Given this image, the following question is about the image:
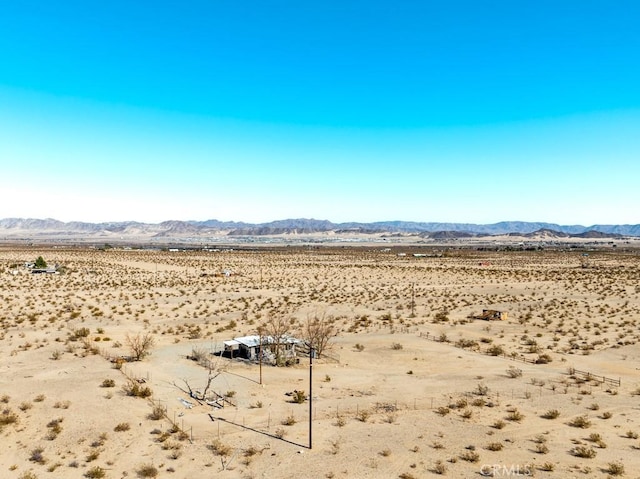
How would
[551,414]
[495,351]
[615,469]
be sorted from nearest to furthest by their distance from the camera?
[615,469], [551,414], [495,351]

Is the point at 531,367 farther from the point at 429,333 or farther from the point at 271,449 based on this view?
the point at 271,449

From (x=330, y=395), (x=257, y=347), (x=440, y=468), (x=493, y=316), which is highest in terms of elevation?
(x=257, y=347)

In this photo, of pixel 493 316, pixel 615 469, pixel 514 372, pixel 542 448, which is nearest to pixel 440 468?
pixel 542 448

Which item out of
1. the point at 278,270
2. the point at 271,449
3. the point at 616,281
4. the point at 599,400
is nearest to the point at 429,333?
the point at 599,400

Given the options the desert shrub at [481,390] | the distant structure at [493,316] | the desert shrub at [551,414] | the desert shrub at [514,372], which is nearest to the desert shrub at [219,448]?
the desert shrub at [481,390]

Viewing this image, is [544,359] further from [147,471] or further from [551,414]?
[147,471]

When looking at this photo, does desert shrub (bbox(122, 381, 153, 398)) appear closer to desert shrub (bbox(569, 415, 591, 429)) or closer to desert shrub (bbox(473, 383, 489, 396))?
desert shrub (bbox(473, 383, 489, 396))

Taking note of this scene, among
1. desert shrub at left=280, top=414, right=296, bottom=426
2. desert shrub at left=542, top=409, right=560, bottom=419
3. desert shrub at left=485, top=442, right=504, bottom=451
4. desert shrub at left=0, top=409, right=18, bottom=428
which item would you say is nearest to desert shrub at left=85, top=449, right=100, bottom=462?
desert shrub at left=0, top=409, right=18, bottom=428

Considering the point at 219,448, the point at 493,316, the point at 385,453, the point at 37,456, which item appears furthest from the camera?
the point at 493,316
